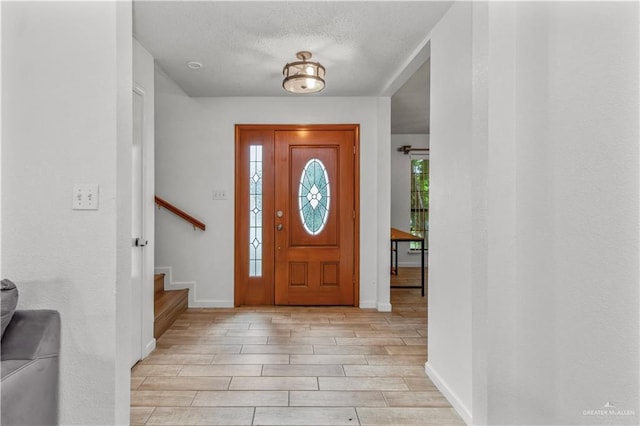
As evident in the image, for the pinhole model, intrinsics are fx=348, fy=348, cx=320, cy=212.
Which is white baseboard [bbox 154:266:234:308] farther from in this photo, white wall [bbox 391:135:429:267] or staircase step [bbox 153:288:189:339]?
white wall [bbox 391:135:429:267]

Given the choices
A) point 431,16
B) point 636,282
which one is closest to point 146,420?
point 636,282

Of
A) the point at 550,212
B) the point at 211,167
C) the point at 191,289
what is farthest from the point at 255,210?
the point at 550,212

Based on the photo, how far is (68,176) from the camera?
159 centimetres

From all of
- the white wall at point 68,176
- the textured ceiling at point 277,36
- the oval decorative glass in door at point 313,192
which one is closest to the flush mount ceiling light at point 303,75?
the textured ceiling at point 277,36

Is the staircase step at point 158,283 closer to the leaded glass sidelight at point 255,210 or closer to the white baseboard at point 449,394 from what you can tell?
the leaded glass sidelight at point 255,210

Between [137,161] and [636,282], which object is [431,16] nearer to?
[636,282]

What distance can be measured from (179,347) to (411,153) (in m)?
5.21

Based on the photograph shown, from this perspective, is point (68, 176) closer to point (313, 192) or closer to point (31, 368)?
point (31, 368)

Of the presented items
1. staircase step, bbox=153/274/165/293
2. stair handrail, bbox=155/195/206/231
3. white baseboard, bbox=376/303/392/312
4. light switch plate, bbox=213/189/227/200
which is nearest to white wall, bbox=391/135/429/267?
white baseboard, bbox=376/303/392/312

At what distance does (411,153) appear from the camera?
21.5 feet

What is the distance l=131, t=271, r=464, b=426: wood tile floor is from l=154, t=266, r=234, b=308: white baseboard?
0.33 meters

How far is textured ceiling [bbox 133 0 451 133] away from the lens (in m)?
2.10

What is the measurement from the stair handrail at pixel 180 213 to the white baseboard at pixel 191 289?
0.57 meters

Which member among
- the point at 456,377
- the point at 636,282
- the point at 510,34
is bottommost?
the point at 456,377
